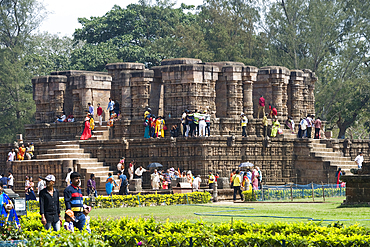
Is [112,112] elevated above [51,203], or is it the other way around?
[112,112]

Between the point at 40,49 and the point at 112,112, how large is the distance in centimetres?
3133

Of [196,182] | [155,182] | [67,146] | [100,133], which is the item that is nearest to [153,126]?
[100,133]

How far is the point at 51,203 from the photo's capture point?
12617mm

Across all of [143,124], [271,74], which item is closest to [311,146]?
[271,74]

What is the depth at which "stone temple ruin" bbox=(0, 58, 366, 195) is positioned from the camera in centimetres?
3366

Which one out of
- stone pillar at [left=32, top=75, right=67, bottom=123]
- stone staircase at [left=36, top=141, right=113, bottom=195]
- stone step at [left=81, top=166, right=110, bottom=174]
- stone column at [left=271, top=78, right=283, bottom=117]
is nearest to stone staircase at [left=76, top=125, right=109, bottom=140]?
stone staircase at [left=36, top=141, right=113, bottom=195]

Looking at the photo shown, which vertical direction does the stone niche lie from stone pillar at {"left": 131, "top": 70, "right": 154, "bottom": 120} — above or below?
below

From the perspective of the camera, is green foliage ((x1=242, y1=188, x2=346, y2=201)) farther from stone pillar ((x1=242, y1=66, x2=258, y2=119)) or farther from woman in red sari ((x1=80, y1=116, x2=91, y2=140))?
woman in red sari ((x1=80, y1=116, x2=91, y2=140))

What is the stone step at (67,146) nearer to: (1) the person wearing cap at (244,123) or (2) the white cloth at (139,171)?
(2) the white cloth at (139,171)

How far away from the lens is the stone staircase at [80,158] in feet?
103

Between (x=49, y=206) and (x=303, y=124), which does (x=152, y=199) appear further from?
(x=303, y=124)

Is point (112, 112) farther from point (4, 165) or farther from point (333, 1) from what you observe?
point (333, 1)

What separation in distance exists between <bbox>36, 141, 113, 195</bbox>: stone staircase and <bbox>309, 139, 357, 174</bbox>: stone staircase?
1160cm

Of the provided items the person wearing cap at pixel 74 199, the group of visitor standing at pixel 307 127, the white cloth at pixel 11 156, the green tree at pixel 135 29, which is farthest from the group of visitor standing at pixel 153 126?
the green tree at pixel 135 29
